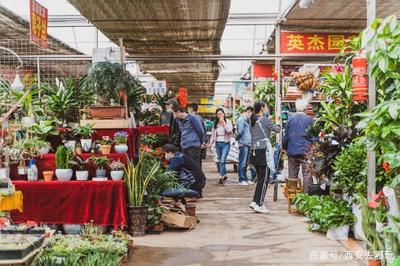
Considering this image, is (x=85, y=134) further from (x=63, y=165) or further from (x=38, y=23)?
(x=38, y=23)

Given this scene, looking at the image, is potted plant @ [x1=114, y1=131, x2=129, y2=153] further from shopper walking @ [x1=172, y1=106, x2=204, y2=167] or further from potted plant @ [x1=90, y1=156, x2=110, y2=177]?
shopper walking @ [x1=172, y1=106, x2=204, y2=167]

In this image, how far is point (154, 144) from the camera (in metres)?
11.0

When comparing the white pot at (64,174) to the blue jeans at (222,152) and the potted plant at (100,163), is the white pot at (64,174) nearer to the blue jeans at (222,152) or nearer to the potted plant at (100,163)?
the potted plant at (100,163)

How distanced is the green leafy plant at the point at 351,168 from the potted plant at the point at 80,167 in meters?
2.82

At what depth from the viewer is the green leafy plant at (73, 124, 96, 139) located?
6.93 meters

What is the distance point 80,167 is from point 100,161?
26 centimetres

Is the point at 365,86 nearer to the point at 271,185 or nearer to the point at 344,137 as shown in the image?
the point at 344,137

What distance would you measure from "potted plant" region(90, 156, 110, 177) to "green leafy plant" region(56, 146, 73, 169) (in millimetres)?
267

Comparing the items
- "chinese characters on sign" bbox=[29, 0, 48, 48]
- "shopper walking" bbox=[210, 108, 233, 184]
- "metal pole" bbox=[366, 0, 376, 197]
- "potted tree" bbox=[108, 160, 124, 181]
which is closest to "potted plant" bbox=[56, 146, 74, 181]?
"potted tree" bbox=[108, 160, 124, 181]

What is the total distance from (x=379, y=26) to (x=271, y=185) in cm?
771

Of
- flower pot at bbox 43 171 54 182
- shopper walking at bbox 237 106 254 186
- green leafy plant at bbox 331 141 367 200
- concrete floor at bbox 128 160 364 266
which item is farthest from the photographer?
shopper walking at bbox 237 106 254 186

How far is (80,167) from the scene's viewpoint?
6.73 metres

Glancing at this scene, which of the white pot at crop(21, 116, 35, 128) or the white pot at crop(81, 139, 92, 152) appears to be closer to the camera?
the white pot at crop(21, 116, 35, 128)

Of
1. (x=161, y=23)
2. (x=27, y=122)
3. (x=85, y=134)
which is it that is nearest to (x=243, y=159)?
(x=161, y=23)
